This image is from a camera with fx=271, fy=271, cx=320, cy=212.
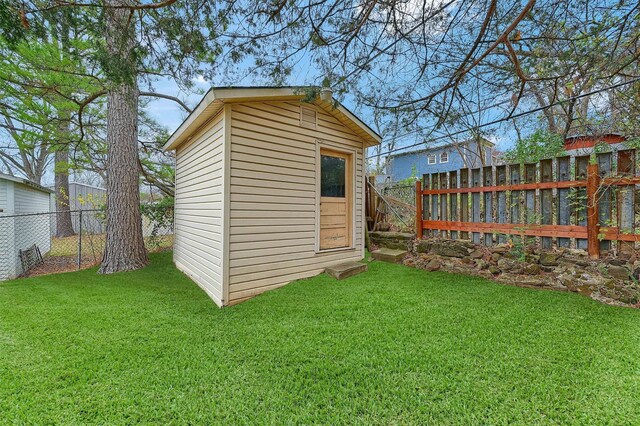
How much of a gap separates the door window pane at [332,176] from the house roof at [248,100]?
69cm

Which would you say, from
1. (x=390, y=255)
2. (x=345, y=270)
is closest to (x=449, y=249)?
(x=390, y=255)

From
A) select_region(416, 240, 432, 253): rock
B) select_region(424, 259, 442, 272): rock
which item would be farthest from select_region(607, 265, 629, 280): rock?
select_region(416, 240, 432, 253): rock

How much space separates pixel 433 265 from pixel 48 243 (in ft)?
37.8

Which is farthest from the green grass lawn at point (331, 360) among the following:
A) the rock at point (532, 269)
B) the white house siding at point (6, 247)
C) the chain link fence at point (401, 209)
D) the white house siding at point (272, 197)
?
the white house siding at point (6, 247)

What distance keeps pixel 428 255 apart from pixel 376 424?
351 centimetres

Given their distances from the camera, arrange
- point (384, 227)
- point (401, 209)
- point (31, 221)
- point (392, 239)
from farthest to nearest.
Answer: point (31, 221), point (401, 209), point (384, 227), point (392, 239)

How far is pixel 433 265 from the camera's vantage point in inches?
171

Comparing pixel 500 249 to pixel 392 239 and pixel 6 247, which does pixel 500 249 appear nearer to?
pixel 392 239

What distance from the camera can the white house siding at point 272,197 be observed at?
360cm

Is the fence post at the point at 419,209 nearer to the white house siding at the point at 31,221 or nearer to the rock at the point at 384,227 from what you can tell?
the rock at the point at 384,227

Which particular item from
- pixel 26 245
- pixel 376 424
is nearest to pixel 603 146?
pixel 376 424

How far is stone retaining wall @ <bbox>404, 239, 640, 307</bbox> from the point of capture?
9.41 ft

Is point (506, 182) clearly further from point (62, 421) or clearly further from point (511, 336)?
point (62, 421)

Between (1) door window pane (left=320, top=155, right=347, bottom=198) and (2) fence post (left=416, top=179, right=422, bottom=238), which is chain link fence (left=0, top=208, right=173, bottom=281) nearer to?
(1) door window pane (left=320, top=155, right=347, bottom=198)
